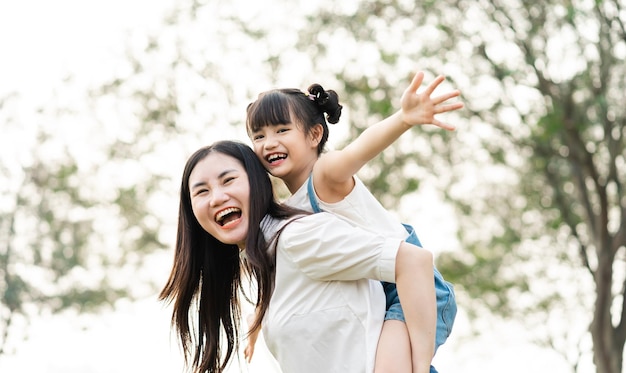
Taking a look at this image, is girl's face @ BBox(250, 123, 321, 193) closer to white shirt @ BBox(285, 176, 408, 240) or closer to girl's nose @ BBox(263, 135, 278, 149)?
girl's nose @ BBox(263, 135, 278, 149)

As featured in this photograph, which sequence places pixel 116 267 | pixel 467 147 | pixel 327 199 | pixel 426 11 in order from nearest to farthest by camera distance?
pixel 327 199, pixel 426 11, pixel 467 147, pixel 116 267

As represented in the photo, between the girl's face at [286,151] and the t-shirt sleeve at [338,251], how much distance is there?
493mm

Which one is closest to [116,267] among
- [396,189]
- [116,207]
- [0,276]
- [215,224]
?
[116,207]

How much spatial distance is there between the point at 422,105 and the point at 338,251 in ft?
1.88

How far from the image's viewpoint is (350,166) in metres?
3.38

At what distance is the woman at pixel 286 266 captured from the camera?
3.29m

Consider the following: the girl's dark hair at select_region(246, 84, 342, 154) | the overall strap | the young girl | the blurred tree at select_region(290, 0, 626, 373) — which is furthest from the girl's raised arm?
the blurred tree at select_region(290, 0, 626, 373)

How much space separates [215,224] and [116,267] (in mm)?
15434

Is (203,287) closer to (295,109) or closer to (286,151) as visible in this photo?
(286,151)

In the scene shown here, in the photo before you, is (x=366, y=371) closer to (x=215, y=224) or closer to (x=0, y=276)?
(x=215, y=224)

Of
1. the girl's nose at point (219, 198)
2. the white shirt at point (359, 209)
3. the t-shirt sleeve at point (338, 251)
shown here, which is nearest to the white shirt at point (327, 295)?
the t-shirt sleeve at point (338, 251)

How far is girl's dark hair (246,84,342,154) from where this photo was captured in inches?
152

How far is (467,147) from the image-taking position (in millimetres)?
15445

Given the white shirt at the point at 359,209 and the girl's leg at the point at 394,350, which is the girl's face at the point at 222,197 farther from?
the girl's leg at the point at 394,350
